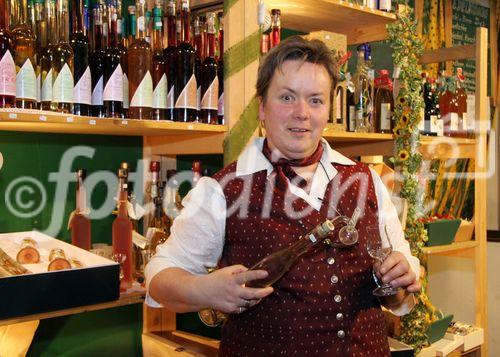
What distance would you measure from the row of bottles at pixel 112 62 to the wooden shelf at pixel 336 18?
38cm

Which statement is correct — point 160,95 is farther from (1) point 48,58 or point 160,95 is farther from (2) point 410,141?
(2) point 410,141

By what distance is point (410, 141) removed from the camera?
2.33m

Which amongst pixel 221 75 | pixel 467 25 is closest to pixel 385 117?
pixel 221 75

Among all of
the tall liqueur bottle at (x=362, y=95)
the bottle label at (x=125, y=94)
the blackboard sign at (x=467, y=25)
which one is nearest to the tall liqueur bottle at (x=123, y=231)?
the bottle label at (x=125, y=94)

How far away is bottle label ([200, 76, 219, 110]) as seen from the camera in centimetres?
178

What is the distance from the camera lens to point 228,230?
55.1 inches

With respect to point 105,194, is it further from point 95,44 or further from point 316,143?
point 316,143

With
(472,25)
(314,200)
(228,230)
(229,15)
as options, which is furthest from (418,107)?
(472,25)

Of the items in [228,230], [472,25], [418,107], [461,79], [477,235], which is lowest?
[477,235]

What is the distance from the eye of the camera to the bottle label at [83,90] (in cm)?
151

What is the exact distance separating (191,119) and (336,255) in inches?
25.5

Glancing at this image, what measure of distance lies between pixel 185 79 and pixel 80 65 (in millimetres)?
317

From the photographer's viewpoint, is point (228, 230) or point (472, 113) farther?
point (472, 113)

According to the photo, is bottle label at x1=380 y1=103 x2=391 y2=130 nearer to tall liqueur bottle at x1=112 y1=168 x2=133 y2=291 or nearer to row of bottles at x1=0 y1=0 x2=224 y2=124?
row of bottles at x1=0 y1=0 x2=224 y2=124
